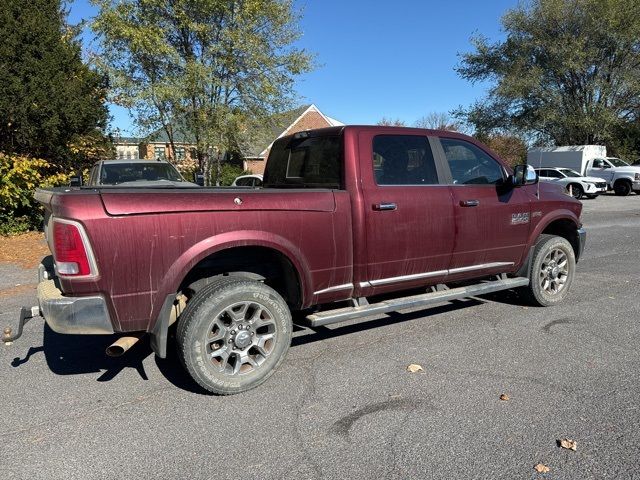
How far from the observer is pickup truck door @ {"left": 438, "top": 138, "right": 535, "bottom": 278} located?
479cm

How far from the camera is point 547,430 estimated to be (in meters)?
3.09

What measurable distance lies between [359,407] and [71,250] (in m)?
2.15

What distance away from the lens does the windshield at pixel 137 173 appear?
9.94m

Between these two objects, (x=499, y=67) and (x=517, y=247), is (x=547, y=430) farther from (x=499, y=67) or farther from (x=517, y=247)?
(x=499, y=67)

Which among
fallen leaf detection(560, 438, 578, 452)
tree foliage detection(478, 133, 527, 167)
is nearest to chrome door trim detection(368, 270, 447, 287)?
fallen leaf detection(560, 438, 578, 452)

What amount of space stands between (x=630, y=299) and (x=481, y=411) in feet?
12.2

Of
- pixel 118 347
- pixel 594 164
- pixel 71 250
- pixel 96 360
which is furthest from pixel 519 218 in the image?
pixel 594 164

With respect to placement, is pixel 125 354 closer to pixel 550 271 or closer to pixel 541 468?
pixel 541 468

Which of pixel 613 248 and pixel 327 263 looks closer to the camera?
pixel 327 263

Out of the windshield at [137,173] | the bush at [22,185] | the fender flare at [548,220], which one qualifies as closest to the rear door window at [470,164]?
the fender flare at [548,220]

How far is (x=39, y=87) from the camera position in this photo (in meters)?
11.1

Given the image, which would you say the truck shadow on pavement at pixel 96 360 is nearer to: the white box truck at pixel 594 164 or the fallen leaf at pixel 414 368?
the fallen leaf at pixel 414 368

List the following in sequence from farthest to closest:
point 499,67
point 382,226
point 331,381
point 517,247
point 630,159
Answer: point 630,159
point 499,67
point 517,247
point 382,226
point 331,381

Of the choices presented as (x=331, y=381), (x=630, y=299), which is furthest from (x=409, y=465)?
(x=630, y=299)
